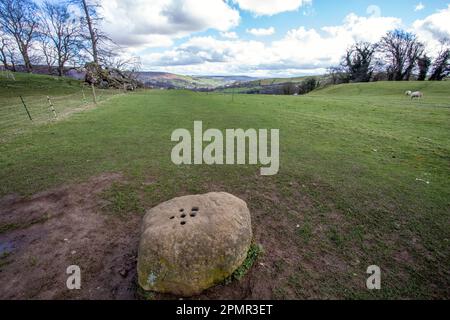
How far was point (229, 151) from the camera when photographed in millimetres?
8711

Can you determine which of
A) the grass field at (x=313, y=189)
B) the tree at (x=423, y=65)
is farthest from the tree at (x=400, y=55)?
the grass field at (x=313, y=189)

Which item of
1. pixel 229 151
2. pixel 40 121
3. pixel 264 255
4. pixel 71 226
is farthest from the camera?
pixel 40 121

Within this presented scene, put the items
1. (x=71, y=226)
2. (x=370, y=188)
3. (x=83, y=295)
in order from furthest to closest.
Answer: (x=370, y=188), (x=71, y=226), (x=83, y=295)

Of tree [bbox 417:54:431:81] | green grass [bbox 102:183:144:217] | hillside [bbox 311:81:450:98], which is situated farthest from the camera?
tree [bbox 417:54:431:81]

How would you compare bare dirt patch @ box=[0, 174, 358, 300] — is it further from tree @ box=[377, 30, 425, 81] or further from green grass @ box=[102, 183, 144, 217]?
tree @ box=[377, 30, 425, 81]

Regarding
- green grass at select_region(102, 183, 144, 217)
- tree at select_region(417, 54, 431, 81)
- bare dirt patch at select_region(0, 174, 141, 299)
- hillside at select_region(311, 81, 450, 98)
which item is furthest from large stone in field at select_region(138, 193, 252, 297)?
tree at select_region(417, 54, 431, 81)

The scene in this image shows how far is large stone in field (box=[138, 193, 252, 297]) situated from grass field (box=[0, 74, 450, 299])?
36 cm

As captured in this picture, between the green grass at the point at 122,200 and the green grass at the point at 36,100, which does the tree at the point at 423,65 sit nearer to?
the green grass at the point at 36,100

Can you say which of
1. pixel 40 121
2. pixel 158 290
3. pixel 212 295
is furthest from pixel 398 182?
pixel 40 121

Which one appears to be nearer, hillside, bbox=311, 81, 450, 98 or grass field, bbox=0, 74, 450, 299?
grass field, bbox=0, 74, 450, 299

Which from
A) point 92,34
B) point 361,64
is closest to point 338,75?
point 361,64

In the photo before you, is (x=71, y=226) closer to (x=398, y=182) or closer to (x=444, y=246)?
(x=444, y=246)

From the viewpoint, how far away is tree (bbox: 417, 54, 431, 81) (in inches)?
2115
